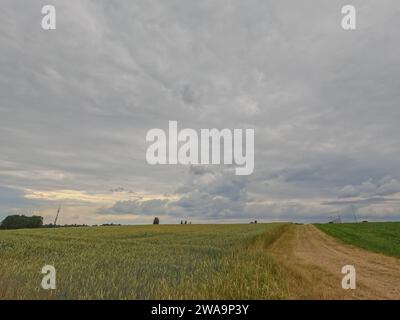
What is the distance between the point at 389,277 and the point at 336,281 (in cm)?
339

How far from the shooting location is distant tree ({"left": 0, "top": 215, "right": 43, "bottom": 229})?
11656 centimetres

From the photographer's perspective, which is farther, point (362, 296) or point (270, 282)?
point (362, 296)

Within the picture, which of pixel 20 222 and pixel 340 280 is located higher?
pixel 20 222

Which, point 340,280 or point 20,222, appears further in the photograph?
point 20,222

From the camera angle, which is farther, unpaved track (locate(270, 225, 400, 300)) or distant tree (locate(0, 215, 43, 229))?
distant tree (locate(0, 215, 43, 229))

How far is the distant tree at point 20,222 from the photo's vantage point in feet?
382

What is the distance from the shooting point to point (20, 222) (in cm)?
11994

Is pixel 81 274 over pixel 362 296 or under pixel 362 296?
over

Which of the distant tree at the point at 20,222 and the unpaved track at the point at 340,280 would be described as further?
the distant tree at the point at 20,222
